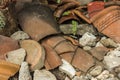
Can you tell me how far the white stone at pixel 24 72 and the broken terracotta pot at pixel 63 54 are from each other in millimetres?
300

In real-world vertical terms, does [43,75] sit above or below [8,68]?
below

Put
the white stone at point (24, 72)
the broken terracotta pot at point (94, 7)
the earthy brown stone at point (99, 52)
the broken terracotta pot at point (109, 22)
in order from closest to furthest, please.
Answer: the white stone at point (24, 72), the earthy brown stone at point (99, 52), the broken terracotta pot at point (109, 22), the broken terracotta pot at point (94, 7)

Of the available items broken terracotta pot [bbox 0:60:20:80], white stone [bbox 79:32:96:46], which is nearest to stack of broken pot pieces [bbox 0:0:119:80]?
broken terracotta pot [bbox 0:60:20:80]

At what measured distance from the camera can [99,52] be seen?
4414 millimetres

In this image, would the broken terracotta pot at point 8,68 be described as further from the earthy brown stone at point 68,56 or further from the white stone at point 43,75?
the earthy brown stone at point 68,56

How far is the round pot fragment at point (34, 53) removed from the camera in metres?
4.12

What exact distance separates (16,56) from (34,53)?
238mm

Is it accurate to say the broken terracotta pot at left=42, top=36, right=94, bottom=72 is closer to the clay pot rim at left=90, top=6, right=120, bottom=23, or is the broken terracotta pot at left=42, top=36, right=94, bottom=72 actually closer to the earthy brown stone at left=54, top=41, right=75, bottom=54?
the earthy brown stone at left=54, top=41, right=75, bottom=54

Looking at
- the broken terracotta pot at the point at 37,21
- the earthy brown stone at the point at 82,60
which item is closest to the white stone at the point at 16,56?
the broken terracotta pot at the point at 37,21

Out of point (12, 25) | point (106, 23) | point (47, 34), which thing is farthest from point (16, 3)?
point (106, 23)

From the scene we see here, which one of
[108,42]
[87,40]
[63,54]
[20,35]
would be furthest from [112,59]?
[20,35]

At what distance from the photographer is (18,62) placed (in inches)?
161

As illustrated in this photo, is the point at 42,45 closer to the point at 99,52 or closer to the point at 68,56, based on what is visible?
the point at 68,56

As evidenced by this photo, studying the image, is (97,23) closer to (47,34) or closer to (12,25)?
(47,34)
